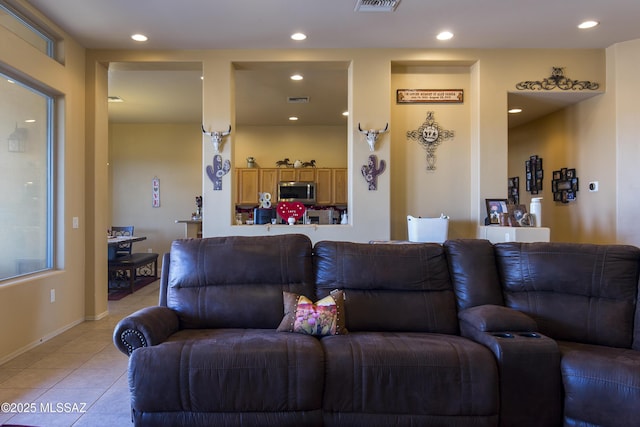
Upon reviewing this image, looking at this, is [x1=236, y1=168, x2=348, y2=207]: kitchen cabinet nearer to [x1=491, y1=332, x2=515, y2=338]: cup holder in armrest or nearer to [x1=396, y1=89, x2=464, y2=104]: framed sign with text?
[x1=396, y1=89, x2=464, y2=104]: framed sign with text

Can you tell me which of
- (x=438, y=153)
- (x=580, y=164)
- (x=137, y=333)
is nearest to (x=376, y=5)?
(x=438, y=153)

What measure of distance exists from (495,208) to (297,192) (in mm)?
4414

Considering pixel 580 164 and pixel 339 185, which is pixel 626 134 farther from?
pixel 339 185

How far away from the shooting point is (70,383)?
2.71 metres

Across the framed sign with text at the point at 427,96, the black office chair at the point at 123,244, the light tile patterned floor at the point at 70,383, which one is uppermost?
the framed sign with text at the point at 427,96

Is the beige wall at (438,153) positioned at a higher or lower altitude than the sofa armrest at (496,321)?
higher

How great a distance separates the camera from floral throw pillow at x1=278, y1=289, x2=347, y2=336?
2.28m

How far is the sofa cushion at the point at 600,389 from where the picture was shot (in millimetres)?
1799

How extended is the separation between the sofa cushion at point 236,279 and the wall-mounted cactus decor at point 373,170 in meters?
1.85

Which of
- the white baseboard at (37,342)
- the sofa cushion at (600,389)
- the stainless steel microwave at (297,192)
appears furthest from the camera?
the stainless steel microwave at (297,192)

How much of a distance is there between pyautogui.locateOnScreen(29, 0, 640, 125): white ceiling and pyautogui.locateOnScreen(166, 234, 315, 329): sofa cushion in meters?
2.15

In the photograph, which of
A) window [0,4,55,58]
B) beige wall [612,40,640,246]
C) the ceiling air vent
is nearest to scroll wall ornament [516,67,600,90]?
beige wall [612,40,640,246]

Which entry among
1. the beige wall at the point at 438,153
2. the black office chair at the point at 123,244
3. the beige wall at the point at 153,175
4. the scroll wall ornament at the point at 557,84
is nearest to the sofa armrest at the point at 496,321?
the beige wall at the point at 438,153

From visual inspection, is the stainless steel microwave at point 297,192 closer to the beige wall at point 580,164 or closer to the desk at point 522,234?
the beige wall at point 580,164
